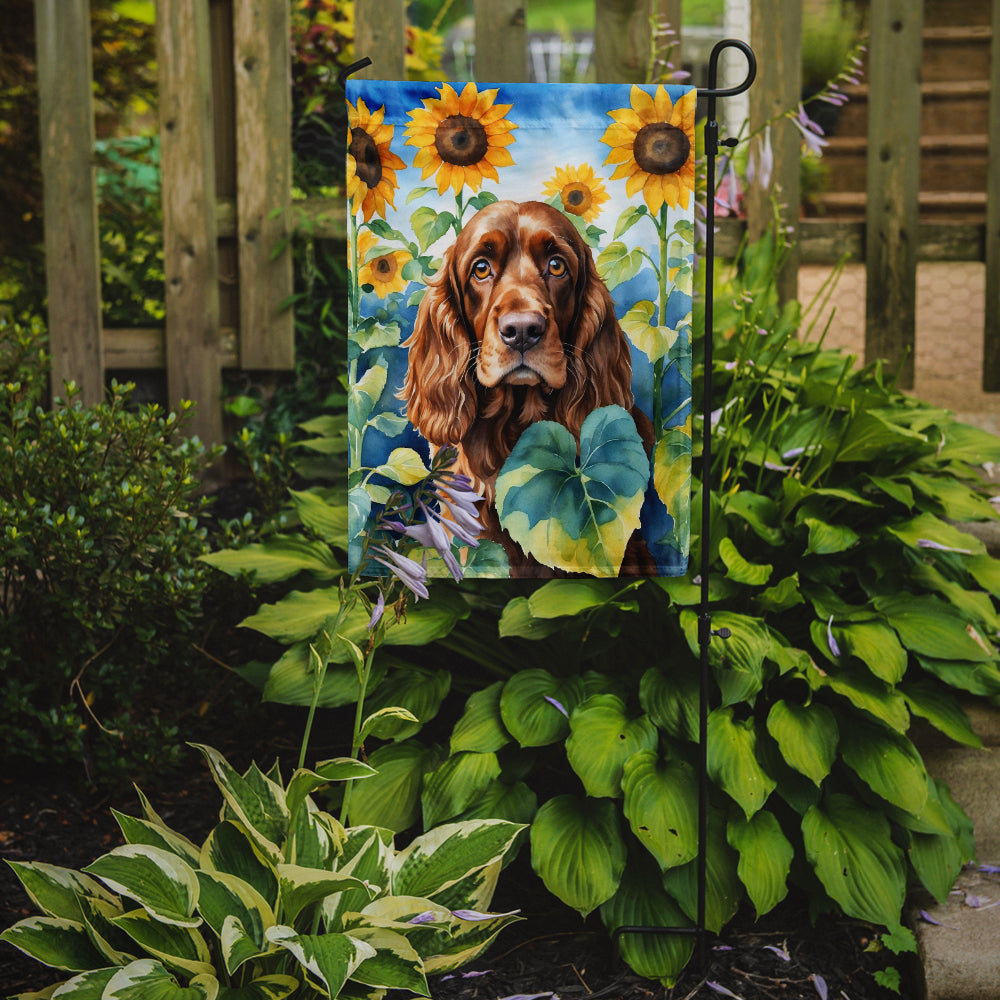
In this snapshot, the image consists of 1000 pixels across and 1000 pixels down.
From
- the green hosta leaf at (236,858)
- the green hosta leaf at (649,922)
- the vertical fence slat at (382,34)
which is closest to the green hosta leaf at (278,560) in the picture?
the green hosta leaf at (236,858)

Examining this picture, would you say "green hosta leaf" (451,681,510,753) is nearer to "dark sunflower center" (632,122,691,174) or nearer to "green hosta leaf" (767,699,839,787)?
"green hosta leaf" (767,699,839,787)

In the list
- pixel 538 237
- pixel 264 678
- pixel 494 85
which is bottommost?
pixel 264 678

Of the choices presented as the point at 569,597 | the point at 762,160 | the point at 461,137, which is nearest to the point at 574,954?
the point at 569,597

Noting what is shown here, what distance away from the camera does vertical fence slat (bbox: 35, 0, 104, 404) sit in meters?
3.14

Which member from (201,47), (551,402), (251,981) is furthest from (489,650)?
(201,47)

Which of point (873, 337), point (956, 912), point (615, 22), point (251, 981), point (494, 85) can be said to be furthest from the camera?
point (873, 337)

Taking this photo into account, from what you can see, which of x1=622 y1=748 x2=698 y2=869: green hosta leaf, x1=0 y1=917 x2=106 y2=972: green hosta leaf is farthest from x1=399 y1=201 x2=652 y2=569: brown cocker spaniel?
x1=0 y1=917 x2=106 y2=972: green hosta leaf

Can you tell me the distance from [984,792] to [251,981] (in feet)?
5.22

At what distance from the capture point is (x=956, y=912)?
197cm

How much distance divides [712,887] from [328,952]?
2.60 feet

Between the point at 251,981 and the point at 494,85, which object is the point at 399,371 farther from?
the point at 251,981

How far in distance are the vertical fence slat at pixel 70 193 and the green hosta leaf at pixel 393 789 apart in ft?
6.03

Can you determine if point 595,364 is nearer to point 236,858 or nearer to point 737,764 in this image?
point 737,764

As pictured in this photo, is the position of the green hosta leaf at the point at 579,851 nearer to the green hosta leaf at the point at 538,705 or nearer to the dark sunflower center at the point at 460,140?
the green hosta leaf at the point at 538,705
